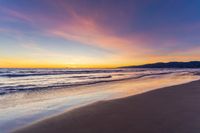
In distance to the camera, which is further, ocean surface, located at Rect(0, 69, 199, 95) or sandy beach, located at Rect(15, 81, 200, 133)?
ocean surface, located at Rect(0, 69, 199, 95)

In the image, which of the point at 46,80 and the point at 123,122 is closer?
the point at 123,122

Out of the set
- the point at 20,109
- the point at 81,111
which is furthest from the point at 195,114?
the point at 20,109

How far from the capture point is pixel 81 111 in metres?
7.60

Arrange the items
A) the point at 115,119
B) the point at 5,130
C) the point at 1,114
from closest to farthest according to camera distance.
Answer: the point at 5,130 < the point at 115,119 < the point at 1,114

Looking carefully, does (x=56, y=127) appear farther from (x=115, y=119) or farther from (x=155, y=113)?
(x=155, y=113)

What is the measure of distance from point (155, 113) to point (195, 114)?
1240 mm

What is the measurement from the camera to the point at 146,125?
549cm

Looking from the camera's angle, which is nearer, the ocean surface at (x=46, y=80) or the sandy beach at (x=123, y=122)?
the sandy beach at (x=123, y=122)

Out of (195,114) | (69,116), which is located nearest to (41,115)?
(69,116)

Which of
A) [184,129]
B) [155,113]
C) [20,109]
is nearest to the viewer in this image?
[184,129]

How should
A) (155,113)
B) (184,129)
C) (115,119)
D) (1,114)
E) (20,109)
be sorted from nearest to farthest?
(184,129) < (115,119) < (155,113) < (1,114) < (20,109)

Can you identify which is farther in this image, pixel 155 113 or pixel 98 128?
pixel 155 113

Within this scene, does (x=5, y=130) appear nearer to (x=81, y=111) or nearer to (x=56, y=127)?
(x=56, y=127)

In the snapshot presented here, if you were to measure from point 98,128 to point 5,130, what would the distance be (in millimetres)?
2446
